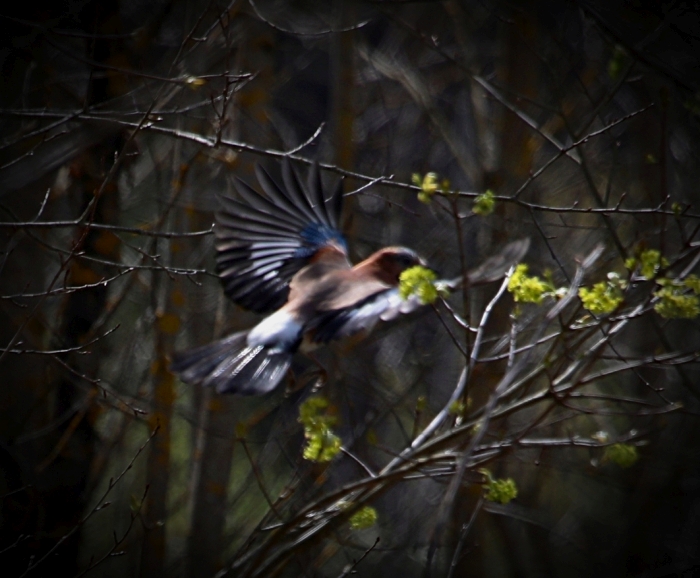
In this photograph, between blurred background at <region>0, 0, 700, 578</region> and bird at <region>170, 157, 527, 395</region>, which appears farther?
blurred background at <region>0, 0, 700, 578</region>

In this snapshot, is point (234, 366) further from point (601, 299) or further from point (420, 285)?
point (601, 299)

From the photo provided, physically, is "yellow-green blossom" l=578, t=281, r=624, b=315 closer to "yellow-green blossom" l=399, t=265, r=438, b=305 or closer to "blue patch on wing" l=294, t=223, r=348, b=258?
"yellow-green blossom" l=399, t=265, r=438, b=305

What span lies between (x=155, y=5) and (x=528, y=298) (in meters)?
4.60

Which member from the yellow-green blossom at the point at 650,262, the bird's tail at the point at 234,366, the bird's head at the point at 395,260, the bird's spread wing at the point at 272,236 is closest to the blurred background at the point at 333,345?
the bird's spread wing at the point at 272,236

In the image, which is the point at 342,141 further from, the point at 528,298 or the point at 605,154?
the point at 528,298

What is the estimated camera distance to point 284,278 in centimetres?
421

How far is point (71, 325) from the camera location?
5.35 metres

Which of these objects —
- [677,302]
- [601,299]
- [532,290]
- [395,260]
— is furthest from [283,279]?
[677,302]

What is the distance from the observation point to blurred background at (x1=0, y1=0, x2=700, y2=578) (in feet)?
16.3

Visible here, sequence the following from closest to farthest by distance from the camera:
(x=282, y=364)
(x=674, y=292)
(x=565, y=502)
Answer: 1. (x=674, y=292)
2. (x=282, y=364)
3. (x=565, y=502)

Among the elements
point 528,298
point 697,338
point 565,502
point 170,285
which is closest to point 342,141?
point 170,285

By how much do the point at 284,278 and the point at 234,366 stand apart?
735 millimetres

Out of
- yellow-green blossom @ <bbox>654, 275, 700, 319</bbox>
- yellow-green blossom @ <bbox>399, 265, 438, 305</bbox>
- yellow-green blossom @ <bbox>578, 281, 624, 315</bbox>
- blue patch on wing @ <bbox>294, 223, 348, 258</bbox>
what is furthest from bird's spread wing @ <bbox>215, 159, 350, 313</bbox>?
yellow-green blossom @ <bbox>654, 275, 700, 319</bbox>

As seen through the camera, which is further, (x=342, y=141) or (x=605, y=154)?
(x=605, y=154)
